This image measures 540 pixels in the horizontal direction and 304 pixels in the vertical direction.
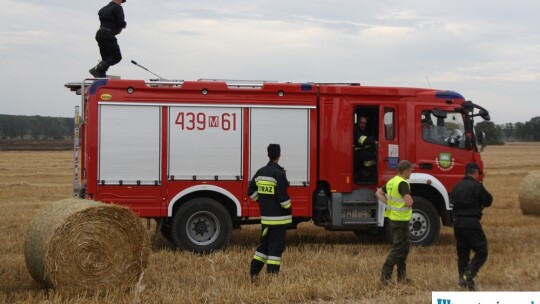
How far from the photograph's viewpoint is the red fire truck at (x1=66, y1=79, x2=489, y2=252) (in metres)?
11.4

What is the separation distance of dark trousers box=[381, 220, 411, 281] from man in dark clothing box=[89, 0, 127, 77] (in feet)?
18.7

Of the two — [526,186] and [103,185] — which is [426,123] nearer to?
[103,185]

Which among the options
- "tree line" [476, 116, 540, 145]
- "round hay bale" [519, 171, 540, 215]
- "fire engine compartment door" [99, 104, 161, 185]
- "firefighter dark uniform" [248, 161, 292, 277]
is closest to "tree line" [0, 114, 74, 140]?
"tree line" [476, 116, 540, 145]

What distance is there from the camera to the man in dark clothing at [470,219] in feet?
28.4

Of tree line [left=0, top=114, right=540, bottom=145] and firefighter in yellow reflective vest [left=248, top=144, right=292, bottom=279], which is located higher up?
tree line [left=0, top=114, right=540, bottom=145]

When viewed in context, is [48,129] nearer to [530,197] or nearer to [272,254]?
[530,197]

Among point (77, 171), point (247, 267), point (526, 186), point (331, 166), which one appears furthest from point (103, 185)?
point (526, 186)

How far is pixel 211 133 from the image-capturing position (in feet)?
38.4

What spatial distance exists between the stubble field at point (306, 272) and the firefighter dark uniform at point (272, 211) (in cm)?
20

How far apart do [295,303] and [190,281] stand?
1.66 metres

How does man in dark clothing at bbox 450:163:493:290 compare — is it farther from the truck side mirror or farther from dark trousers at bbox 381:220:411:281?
the truck side mirror

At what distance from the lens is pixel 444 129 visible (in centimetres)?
1255

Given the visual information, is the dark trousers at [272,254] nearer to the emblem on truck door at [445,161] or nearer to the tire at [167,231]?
the tire at [167,231]

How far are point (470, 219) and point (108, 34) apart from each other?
6.56 meters
